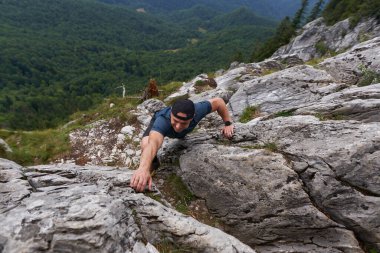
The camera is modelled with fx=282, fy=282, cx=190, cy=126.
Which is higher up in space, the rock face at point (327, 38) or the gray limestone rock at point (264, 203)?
the rock face at point (327, 38)

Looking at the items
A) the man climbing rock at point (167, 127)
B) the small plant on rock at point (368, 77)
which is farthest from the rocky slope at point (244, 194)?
the small plant on rock at point (368, 77)

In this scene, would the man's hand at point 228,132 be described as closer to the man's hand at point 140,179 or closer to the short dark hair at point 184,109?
the short dark hair at point 184,109

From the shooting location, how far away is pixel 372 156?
6832 millimetres

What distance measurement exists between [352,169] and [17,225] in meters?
7.42

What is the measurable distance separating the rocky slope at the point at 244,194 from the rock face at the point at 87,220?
0.02 metres

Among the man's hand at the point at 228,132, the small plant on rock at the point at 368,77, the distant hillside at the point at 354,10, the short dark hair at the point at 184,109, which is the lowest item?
the man's hand at the point at 228,132

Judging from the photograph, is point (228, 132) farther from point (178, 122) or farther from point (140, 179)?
point (140, 179)

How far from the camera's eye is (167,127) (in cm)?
766

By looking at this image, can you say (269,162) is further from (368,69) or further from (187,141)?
(368,69)

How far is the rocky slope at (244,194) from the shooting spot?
5.46 metres

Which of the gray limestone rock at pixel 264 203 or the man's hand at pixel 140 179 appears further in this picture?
the gray limestone rock at pixel 264 203

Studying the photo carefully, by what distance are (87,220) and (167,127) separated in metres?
3.16

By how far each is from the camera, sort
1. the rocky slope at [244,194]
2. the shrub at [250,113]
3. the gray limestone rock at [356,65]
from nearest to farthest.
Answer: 1. the rocky slope at [244,194]
2. the gray limestone rock at [356,65]
3. the shrub at [250,113]

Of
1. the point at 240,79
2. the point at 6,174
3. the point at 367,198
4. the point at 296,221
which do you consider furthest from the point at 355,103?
the point at 240,79
